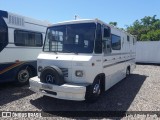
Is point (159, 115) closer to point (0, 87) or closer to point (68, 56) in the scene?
point (68, 56)

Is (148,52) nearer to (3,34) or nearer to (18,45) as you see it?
(18,45)

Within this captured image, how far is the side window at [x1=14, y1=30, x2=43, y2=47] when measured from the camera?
8.24 meters

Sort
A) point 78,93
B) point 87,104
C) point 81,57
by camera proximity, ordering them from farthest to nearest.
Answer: point 87,104, point 81,57, point 78,93

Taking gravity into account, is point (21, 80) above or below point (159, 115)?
above


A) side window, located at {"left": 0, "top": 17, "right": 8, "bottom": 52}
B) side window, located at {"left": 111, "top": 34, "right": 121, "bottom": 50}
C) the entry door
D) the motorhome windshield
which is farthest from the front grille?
side window, located at {"left": 0, "top": 17, "right": 8, "bottom": 52}

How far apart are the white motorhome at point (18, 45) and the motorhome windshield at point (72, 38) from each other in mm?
1959

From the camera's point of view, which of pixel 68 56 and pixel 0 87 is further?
pixel 0 87

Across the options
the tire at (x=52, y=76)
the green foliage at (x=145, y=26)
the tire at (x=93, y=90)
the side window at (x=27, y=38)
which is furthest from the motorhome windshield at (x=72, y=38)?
the green foliage at (x=145, y=26)

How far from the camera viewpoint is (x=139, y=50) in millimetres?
21406

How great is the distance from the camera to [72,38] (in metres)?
6.26

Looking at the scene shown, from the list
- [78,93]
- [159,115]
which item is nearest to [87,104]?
[78,93]

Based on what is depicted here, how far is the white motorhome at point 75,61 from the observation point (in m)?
5.64

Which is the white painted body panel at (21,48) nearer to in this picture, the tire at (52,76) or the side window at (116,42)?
the tire at (52,76)

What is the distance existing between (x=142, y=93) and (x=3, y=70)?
18.9 ft
